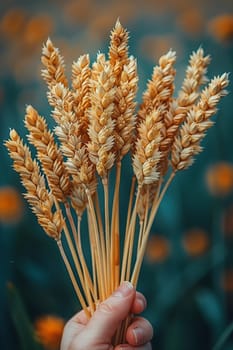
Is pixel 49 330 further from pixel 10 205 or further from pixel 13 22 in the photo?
pixel 13 22

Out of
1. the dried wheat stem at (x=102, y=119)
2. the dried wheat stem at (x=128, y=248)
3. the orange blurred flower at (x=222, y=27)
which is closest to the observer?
the dried wheat stem at (x=102, y=119)

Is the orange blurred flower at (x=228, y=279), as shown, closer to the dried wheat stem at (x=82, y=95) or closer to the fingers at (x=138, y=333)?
the fingers at (x=138, y=333)

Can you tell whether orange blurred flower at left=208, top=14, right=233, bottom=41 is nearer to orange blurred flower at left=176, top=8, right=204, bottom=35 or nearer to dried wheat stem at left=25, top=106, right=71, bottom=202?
orange blurred flower at left=176, top=8, right=204, bottom=35

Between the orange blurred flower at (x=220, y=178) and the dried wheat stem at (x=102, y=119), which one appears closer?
the dried wheat stem at (x=102, y=119)

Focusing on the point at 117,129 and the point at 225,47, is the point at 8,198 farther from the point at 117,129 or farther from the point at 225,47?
the point at 225,47

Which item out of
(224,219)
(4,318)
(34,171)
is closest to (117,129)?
(34,171)

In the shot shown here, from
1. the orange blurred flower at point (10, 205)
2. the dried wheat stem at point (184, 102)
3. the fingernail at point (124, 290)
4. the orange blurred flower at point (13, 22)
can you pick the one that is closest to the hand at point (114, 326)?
the fingernail at point (124, 290)
